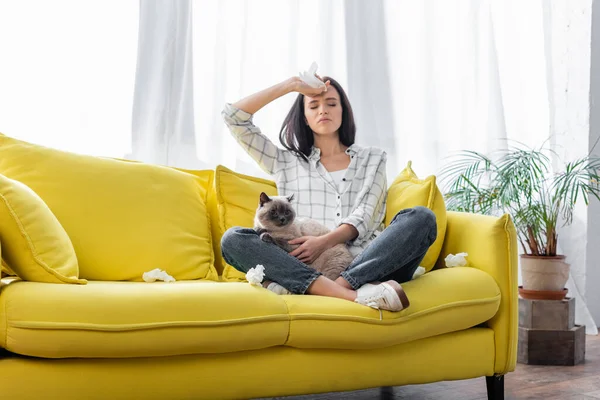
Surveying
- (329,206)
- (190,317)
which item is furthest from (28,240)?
(329,206)

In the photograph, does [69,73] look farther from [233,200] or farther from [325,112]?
[325,112]

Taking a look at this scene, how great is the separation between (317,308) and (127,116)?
1522mm

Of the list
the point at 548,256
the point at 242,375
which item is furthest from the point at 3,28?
the point at 548,256

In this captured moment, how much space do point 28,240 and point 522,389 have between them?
6.04 ft

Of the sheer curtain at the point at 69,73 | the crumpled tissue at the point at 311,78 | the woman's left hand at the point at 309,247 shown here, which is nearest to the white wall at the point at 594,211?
the crumpled tissue at the point at 311,78

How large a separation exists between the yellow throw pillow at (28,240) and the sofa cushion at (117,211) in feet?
1.04

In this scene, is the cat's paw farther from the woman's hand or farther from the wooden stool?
the wooden stool

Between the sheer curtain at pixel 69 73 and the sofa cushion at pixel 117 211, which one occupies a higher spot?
the sheer curtain at pixel 69 73

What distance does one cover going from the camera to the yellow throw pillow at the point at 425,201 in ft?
7.83

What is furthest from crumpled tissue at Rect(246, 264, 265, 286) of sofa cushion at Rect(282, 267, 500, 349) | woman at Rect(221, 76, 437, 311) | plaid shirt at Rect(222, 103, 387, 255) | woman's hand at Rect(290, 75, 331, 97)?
woman's hand at Rect(290, 75, 331, 97)

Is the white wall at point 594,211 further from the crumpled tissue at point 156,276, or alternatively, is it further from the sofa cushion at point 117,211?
the crumpled tissue at point 156,276

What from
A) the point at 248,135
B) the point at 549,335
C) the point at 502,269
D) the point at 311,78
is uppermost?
the point at 311,78

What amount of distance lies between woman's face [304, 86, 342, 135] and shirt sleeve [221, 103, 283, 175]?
0.21 meters

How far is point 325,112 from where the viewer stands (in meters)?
2.67
